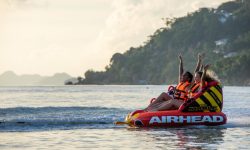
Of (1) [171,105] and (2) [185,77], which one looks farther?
(2) [185,77]

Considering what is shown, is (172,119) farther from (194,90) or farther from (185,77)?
(185,77)

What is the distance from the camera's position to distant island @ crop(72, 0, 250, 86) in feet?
569

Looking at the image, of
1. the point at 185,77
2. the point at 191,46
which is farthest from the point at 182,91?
the point at 191,46

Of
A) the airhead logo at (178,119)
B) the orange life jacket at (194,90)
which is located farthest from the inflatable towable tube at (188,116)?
the orange life jacket at (194,90)

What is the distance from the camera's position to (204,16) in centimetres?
18400

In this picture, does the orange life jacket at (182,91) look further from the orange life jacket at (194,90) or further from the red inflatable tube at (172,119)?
the red inflatable tube at (172,119)

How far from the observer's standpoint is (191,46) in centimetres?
18462

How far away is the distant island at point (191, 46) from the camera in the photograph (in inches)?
6830

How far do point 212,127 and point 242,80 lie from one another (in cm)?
14057

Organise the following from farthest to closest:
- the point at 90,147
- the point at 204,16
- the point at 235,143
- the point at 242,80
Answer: the point at 204,16 < the point at 242,80 < the point at 235,143 < the point at 90,147

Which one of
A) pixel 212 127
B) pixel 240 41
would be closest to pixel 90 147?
pixel 212 127

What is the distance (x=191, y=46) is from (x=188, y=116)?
164634 mm

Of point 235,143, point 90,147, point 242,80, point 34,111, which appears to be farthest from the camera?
point 242,80

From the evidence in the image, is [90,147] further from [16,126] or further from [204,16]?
[204,16]
